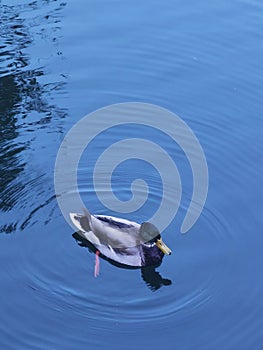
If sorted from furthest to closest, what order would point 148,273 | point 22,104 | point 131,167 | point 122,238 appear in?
point 22,104
point 131,167
point 122,238
point 148,273

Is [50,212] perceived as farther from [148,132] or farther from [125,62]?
[125,62]

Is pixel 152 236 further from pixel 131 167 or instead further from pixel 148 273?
pixel 131 167

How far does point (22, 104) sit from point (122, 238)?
3443 millimetres

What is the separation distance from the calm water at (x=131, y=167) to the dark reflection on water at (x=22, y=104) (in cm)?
2

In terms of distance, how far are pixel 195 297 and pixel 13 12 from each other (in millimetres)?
7196

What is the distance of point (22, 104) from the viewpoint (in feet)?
39.4

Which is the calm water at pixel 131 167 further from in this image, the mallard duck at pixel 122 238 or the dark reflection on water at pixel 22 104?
the mallard duck at pixel 122 238

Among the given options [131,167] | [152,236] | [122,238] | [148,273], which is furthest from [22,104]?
[148,273]

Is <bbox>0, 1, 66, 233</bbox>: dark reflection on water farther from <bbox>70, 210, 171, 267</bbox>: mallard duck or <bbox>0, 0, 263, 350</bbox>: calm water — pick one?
<bbox>70, 210, 171, 267</bbox>: mallard duck

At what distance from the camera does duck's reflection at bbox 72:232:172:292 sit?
8977mm

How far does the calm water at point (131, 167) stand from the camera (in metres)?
8.43

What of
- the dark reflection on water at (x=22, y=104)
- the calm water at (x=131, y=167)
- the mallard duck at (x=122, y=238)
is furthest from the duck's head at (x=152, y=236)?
the dark reflection on water at (x=22, y=104)

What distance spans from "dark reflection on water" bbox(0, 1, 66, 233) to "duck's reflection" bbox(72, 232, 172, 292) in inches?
28.2

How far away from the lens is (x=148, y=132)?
11.4 m
